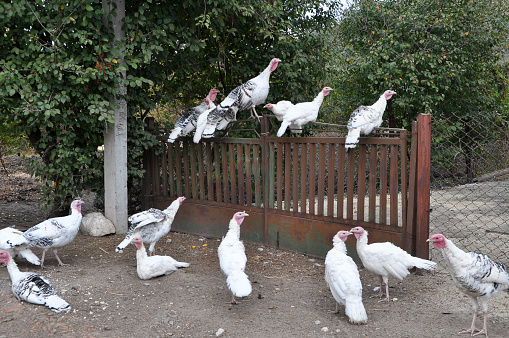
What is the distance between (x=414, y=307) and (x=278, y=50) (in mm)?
4682

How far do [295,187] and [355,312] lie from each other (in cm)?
227

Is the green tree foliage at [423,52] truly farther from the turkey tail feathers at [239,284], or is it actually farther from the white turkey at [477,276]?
the turkey tail feathers at [239,284]

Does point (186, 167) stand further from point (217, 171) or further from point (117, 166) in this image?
point (117, 166)

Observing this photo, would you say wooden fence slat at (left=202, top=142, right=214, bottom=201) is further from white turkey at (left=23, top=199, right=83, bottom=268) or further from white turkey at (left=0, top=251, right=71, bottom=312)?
white turkey at (left=0, top=251, right=71, bottom=312)

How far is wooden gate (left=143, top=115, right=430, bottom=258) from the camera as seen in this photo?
16.4ft

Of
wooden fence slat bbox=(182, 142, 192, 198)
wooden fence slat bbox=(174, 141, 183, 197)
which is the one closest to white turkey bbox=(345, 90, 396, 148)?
wooden fence slat bbox=(182, 142, 192, 198)

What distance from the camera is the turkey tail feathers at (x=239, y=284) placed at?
4020mm

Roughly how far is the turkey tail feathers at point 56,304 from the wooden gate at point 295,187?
275 cm

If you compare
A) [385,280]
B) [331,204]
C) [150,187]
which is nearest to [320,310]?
[385,280]

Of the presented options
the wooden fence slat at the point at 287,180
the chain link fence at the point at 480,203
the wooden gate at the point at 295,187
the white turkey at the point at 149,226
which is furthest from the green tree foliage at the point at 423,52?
the white turkey at the point at 149,226

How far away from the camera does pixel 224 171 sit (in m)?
6.55

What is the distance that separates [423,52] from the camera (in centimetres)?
905

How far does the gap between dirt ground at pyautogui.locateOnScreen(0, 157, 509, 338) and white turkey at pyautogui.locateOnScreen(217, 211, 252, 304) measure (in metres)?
0.29

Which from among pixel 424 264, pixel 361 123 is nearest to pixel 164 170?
pixel 361 123
